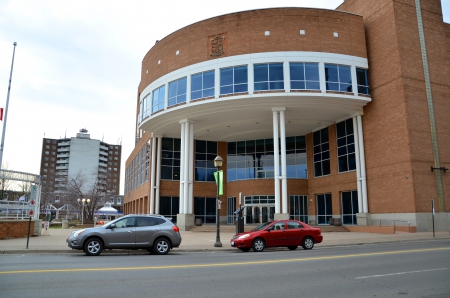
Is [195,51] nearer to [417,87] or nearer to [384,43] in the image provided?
[384,43]

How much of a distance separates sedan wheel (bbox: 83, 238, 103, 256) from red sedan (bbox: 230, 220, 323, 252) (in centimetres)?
566

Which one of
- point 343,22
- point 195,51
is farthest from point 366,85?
point 195,51

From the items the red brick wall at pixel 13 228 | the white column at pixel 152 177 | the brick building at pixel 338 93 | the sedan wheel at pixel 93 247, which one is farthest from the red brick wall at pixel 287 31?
the sedan wheel at pixel 93 247

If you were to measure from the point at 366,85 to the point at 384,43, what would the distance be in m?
3.59

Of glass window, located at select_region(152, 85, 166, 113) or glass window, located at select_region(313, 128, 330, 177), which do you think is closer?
glass window, located at select_region(152, 85, 166, 113)

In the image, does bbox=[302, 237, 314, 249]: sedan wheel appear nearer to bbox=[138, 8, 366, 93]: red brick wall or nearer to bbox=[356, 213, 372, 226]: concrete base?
bbox=[356, 213, 372, 226]: concrete base

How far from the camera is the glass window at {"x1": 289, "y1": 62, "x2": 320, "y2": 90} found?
3033 cm

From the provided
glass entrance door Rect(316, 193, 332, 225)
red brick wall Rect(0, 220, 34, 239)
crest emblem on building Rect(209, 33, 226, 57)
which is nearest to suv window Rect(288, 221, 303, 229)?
red brick wall Rect(0, 220, 34, 239)

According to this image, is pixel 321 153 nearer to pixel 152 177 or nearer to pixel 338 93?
pixel 338 93

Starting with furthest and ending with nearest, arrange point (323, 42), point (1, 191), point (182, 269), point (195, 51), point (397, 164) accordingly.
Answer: point (195, 51) → point (323, 42) → point (397, 164) → point (1, 191) → point (182, 269)

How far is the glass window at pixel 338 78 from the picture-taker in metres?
30.5

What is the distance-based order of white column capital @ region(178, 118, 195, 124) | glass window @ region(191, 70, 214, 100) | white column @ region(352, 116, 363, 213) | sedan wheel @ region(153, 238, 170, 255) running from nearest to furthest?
sedan wheel @ region(153, 238, 170, 255)
white column @ region(352, 116, 363, 213)
glass window @ region(191, 70, 214, 100)
white column capital @ region(178, 118, 195, 124)

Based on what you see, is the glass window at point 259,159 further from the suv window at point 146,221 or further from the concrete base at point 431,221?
the suv window at point 146,221

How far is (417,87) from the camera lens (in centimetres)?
2945
